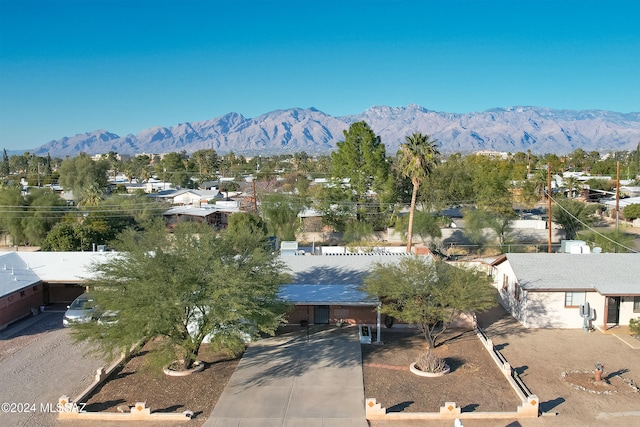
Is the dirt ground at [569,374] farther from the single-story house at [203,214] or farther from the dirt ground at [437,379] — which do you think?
the single-story house at [203,214]

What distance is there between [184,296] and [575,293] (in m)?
18.6

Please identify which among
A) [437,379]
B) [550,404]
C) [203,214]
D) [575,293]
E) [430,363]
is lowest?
[550,404]

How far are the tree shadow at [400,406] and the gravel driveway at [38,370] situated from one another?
10934 mm

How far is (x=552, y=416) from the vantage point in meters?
16.9

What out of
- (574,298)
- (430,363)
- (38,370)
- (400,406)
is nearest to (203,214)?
(38,370)

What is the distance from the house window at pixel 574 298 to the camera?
82.9 ft

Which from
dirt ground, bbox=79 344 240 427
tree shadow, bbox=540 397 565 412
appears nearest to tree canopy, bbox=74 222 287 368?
dirt ground, bbox=79 344 240 427

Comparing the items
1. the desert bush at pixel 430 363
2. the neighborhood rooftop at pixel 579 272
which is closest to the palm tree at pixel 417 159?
the neighborhood rooftop at pixel 579 272

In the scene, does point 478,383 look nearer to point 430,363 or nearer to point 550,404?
point 430,363

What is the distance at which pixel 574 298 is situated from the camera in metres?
25.3

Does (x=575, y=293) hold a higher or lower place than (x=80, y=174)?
lower

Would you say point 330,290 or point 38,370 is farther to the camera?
point 330,290

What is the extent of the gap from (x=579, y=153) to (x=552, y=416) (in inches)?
5758

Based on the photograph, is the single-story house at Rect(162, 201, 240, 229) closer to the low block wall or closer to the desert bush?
the desert bush
